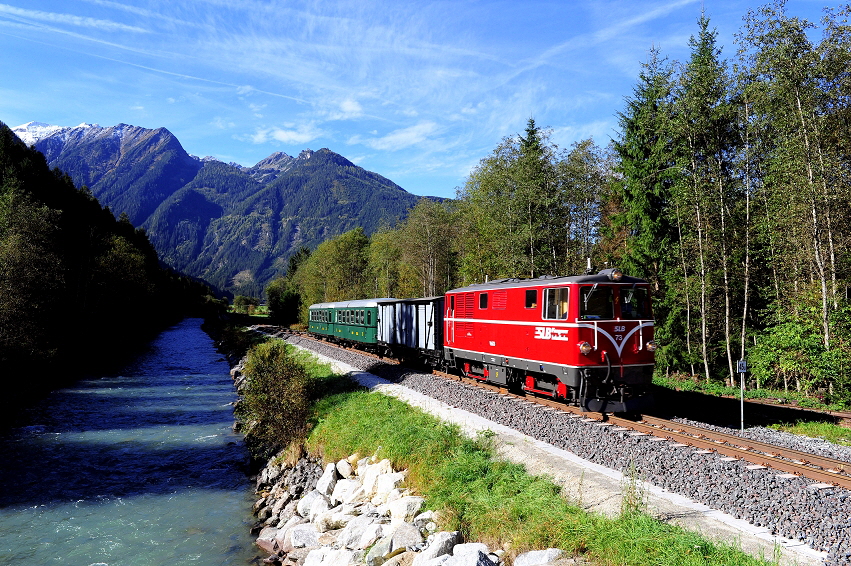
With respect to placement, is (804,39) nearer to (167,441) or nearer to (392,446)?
(392,446)

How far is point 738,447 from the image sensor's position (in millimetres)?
10680

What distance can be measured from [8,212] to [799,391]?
37.2 metres

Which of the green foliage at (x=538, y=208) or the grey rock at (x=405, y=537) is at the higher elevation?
the green foliage at (x=538, y=208)

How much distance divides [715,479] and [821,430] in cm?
667

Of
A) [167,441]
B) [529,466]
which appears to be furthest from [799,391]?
[167,441]

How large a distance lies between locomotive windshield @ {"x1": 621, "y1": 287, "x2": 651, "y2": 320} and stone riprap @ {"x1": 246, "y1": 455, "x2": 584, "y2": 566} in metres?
6.90

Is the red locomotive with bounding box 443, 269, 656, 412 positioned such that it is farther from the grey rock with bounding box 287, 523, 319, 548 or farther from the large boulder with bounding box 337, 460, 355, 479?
the grey rock with bounding box 287, 523, 319, 548

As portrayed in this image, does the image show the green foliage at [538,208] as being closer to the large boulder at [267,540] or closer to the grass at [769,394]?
the grass at [769,394]

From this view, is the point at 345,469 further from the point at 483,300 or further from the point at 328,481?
the point at 483,300

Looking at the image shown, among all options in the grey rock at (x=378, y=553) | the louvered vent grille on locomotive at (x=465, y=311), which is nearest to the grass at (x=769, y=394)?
the louvered vent grille on locomotive at (x=465, y=311)

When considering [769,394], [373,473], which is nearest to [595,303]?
[373,473]

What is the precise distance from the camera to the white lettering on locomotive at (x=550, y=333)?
13.5 m

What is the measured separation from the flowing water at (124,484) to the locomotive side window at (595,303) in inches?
373

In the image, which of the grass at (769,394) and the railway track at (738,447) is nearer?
the railway track at (738,447)
